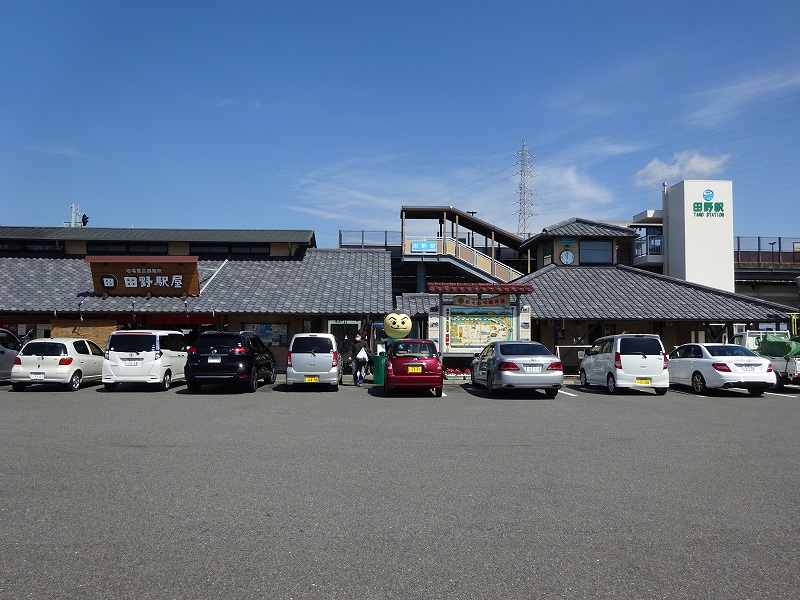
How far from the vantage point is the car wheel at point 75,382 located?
59.7ft

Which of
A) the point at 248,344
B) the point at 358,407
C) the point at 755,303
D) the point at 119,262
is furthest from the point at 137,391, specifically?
the point at 755,303

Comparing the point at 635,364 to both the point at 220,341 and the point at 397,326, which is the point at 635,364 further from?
the point at 220,341

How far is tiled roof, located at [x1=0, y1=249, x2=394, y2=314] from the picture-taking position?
978 inches

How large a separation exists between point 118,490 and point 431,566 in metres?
3.72

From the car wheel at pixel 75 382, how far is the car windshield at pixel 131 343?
4.79 feet

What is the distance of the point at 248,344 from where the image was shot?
1806 cm

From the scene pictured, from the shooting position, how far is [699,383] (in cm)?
1809

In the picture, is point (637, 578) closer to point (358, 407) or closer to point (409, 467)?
point (409, 467)

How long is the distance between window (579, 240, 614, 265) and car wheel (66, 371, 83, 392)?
73.0 ft

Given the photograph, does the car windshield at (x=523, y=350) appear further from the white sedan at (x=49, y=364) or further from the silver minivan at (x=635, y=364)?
the white sedan at (x=49, y=364)

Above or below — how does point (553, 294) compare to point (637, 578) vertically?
above

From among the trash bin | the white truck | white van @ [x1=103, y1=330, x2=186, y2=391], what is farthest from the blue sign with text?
white van @ [x1=103, y1=330, x2=186, y2=391]

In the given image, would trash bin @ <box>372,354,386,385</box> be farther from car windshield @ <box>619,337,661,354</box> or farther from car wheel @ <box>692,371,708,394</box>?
car wheel @ <box>692,371,708,394</box>

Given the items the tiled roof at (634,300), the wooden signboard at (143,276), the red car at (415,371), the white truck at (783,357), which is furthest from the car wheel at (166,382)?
the white truck at (783,357)
